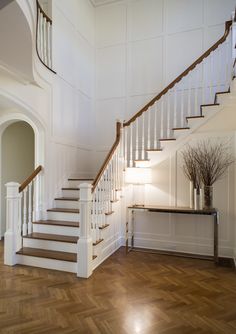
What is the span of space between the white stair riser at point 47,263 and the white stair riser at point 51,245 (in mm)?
218

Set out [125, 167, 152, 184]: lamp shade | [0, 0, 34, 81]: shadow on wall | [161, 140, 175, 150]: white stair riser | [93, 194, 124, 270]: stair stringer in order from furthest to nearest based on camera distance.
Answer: [161, 140, 175, 150]: white stair riser < [125, 167, 152, 184]: lamp shade < [93, 194, 124, 270]: stair stringer < [0, 0, 34, 81]: shadow on wall

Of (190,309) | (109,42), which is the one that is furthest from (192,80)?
(190,309)

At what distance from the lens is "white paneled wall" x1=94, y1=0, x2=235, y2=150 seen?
5.21 m

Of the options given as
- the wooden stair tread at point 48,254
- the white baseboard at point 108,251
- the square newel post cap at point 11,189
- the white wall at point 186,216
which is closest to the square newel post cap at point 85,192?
the wooden stair tread at point 48,254

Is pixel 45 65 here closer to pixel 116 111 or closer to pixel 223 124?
pixel 116 111

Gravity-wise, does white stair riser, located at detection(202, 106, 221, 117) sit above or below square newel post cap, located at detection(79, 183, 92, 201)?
above

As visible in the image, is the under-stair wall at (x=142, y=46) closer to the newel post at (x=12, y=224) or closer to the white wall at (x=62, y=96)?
the white wall at (x=62, y=96)

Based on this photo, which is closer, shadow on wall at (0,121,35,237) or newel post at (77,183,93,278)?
newel post at (77,183,93,278)

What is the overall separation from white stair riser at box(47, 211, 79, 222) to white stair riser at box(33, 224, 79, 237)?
254 millimetres

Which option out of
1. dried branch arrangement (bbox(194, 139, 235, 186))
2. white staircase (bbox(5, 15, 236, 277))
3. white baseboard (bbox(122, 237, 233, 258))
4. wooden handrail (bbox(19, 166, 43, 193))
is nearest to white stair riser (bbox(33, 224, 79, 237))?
white staircase (bbox(5, 15, 236, 277))

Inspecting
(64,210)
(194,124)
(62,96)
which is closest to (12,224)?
(64,210)

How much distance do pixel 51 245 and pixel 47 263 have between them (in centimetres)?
28

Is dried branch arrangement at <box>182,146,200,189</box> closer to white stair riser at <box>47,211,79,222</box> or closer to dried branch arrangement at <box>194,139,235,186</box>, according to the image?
dried branch arrangement at <box>194,139,235,186</box>

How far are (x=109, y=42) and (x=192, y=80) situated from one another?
7.70 feet
